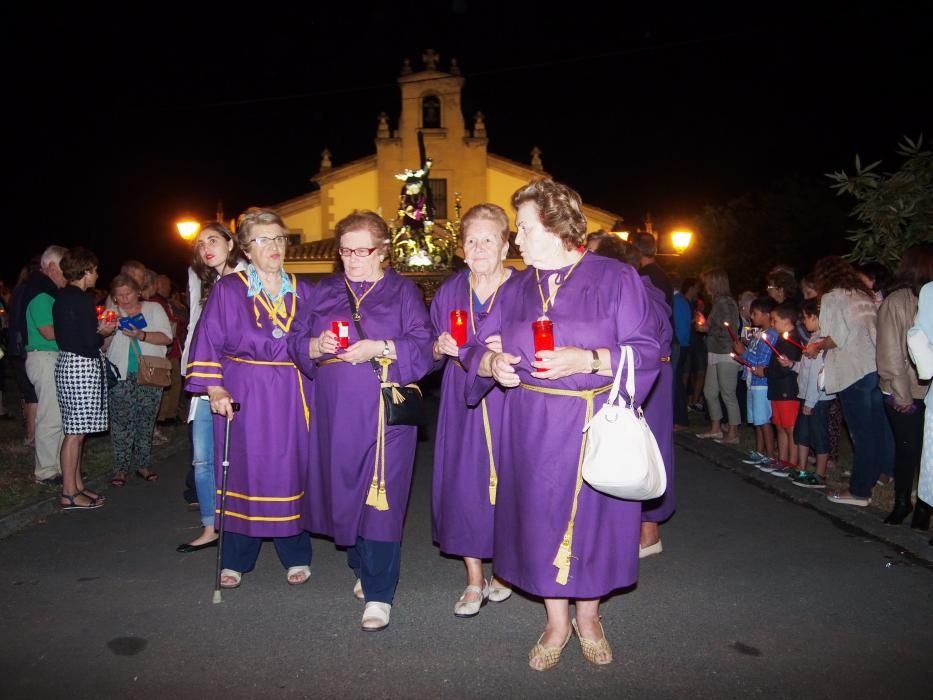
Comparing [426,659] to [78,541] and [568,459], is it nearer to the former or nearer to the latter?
[568,459]

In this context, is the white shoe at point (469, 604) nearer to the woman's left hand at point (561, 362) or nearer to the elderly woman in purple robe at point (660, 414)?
the elderly woman in purple robe at point (660, 414)

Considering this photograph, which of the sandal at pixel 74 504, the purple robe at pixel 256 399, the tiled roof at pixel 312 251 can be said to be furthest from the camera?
the tiled roof at pixel 312 251

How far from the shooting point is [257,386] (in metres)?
4.73

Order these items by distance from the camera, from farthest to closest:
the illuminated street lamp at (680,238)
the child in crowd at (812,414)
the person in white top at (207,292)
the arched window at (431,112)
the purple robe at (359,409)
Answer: the arched window at (431,112), the illuminated street lamp at (680,238), the child in crowd at (812,414), the person in white top at (207,292), the purple robe at (359,409)

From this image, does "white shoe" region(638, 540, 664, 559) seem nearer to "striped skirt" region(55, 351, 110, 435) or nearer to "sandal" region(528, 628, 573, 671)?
"sandal" region(528, 628, 573, 671)

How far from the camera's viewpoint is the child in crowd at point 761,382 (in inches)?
315

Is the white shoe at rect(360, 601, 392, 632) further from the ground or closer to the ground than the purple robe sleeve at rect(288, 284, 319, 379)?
closer to the ground

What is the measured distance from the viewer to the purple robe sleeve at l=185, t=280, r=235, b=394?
185 inches

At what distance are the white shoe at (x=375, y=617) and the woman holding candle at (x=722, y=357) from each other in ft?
20.5

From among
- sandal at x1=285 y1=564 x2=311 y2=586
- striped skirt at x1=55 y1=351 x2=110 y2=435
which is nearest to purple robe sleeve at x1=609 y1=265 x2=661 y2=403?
sandal at x1=285 y1=564 x2=311 y2=586

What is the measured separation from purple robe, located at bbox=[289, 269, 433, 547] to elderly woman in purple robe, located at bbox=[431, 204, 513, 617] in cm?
22

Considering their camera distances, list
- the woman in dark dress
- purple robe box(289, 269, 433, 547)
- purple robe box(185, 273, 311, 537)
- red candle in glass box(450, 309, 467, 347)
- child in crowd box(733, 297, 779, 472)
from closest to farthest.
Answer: red candle in glass box(450, 309, 467, 347) → purple robe box(289, 269, 433, 547) → purple robe box(185, 273, 311, 537) → the woman in dark dress → child in crowd box(733, 297, 779, 472)

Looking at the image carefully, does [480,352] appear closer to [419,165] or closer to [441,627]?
[441,627]

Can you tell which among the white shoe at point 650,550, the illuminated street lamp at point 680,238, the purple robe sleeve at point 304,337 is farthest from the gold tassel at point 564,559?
the illuminated street lamp at point 680,238
